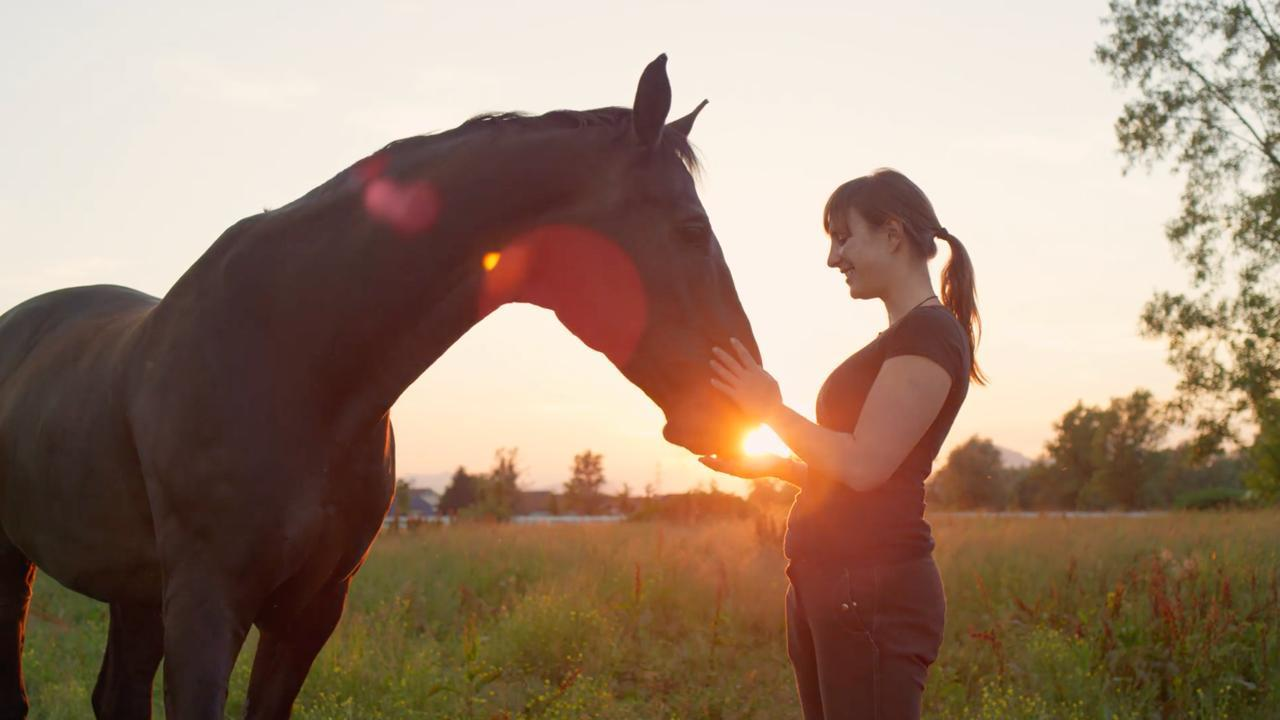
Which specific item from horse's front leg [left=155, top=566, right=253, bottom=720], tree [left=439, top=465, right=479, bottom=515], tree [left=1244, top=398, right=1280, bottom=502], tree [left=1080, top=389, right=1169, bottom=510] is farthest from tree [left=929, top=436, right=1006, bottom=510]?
horse's front leg [left=155, top=566, right=253, bottom=720]

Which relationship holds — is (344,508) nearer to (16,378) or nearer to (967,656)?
(16,378)

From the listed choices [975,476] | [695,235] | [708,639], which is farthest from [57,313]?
[975,476]

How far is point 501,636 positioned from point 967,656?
3.28 metres

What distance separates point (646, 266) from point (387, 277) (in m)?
0.68

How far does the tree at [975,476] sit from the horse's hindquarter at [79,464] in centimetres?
5442

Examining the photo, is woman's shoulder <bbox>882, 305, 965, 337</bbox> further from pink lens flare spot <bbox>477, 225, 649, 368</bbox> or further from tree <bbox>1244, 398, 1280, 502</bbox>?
tree <bbox>1244, 398, 1280, 502</bbox>

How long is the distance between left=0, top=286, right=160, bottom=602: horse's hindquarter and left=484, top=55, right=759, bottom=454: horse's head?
3.84 feet

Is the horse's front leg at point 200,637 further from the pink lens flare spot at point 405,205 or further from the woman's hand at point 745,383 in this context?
the woman's hand at point 745,383

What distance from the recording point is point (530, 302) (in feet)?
8.49

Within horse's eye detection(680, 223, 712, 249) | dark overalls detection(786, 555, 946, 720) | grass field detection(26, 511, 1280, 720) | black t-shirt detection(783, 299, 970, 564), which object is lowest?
grass field detection(26, 511, 1280, 720)

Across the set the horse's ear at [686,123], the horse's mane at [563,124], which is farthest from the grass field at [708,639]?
the horse's ear at [686,123]

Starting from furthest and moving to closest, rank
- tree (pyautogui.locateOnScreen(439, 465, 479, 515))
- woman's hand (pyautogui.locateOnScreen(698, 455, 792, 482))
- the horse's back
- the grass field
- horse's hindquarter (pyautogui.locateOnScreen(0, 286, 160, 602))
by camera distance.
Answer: tree (pyautogui.locateOnScreen(439, 465, 479, 515)) < the grass field < the horse's back < horse's hindquarter (pyautogui.locateOnScreen(0, 286, 160, 602)) < woman's hand (pyautogui.locateOnScreen(698, 455, 792, 482))

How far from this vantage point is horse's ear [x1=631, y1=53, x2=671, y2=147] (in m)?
2.29

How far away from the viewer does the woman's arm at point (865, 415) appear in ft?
7.46
